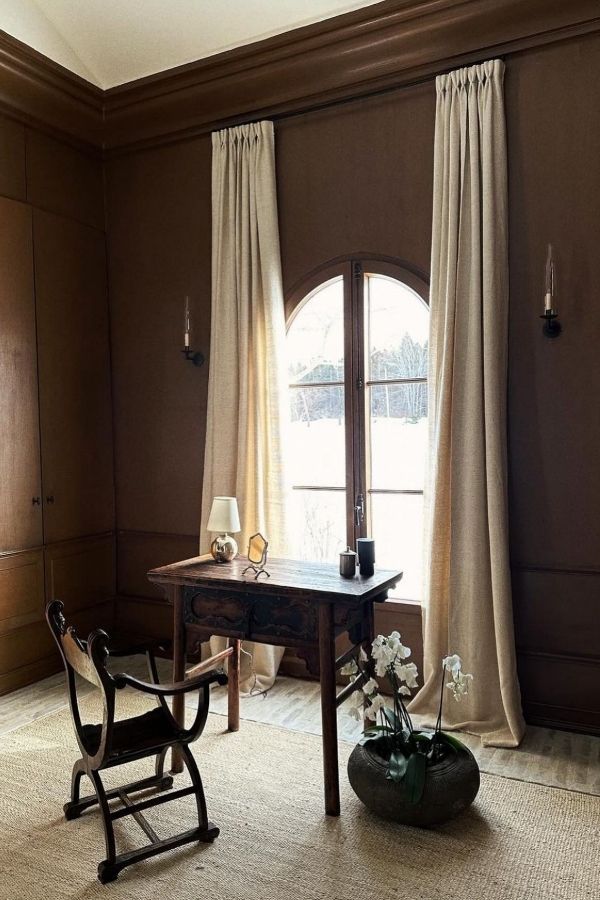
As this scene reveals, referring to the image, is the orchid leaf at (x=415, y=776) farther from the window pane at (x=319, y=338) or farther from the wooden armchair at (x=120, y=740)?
the window pane at (x=319, y=338)

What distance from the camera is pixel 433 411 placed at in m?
3.74

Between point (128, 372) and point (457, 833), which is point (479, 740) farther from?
point (128, 372)

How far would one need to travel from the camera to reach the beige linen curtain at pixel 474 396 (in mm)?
3537

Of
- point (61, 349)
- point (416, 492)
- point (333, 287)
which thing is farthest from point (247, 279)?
point (416, 492)

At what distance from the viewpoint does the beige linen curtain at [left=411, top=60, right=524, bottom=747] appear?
354cm

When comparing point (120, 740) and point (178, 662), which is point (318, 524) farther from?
point (120, 740)

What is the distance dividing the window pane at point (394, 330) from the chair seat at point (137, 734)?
216 centimetres

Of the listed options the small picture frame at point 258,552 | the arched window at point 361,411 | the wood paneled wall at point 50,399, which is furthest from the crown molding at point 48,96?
the small picture frame at point 258,552

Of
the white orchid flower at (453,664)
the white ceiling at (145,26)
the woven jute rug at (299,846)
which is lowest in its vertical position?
the woven jute rug at (299,846)

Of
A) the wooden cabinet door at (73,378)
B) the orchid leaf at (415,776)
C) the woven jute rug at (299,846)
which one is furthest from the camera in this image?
the wooden cabinet door at (73,378)

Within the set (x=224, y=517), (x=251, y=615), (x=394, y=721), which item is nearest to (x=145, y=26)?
(x=224, y=517)

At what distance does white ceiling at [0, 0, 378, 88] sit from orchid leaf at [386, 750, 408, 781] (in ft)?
11.5

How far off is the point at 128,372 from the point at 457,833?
334 cm

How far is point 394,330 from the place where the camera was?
407 centimetres
